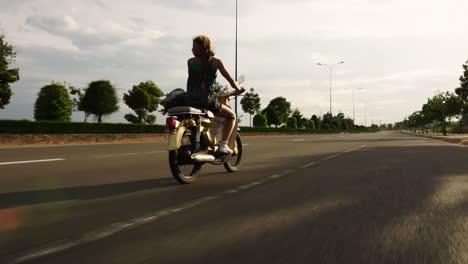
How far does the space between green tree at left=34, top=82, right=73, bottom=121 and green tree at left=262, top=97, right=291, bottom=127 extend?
5278cm

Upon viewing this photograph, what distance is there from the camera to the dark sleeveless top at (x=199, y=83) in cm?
568

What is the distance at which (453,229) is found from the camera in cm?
310

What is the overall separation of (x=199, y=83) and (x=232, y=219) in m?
2.82

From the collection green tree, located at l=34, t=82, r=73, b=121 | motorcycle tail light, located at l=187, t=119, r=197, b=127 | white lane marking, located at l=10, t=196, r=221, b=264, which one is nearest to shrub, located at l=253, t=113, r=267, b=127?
green tree, located at l=34, t=82, r=73, b=121

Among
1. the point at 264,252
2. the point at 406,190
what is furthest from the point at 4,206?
the point at 406,190

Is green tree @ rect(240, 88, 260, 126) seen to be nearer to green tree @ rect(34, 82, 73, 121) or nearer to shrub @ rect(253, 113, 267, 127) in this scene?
shrub @ rect(253, 113, 267, 127)

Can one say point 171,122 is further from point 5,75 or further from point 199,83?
point 5,75

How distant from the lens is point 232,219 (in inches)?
135

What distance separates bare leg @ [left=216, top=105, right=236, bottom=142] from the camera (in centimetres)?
644

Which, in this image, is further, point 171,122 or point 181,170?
point 181,170

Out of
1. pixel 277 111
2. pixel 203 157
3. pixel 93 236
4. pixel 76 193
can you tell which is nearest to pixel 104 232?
pixel 93 236

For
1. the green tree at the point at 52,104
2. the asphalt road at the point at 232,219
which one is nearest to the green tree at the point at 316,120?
the green tree at the point at 52,104

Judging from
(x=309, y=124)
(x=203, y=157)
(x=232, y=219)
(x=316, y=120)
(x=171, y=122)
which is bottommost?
(x=232, y=219)

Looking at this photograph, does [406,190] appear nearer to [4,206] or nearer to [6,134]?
[4,206]
